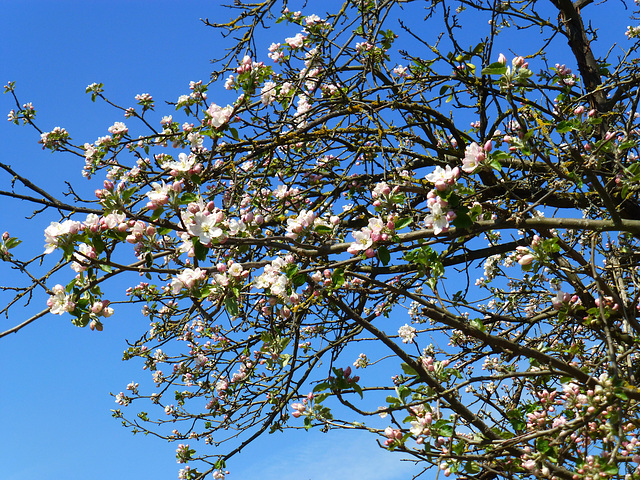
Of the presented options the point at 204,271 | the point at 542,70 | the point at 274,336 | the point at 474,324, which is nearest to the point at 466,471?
the point at 474,324

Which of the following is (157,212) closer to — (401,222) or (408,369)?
(401,222)

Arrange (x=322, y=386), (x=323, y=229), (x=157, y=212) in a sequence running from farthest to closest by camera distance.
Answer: (x=322, y=386) → (x=323, y=229) → (x=157, y=212)

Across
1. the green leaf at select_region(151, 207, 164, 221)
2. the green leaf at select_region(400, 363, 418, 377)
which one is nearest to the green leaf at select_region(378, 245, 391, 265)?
the green leaf at select_region(400, 363, 418, 377)

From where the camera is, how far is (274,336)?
3.05 meters

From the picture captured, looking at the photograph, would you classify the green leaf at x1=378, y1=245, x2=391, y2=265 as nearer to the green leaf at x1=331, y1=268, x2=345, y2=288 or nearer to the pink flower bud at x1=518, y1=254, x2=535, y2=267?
the green leaf at x1=331, y1=268, x2=345, y2=288

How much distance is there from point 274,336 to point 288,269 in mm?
517

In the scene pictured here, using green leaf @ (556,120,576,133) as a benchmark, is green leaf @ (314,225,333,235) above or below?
below

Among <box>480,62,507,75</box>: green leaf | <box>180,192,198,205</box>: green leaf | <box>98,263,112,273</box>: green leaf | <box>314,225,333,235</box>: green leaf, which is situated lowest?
<box>98,263,112,273</box>: green leaf

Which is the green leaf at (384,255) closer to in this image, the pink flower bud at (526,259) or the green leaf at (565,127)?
the pink flower bud at (526,259)

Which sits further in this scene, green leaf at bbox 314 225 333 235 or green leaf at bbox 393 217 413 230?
green leaf at bbox 314 225 333 235

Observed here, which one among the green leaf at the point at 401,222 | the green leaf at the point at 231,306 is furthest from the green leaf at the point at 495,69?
the green leaf at the point at 231,306

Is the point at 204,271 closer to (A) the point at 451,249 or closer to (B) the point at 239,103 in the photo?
(B) the point at 239,103

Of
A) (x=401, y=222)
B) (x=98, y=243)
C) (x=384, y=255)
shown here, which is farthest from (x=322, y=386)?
(x=98, y=243)

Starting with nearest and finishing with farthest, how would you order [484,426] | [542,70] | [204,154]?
[484,426], [204,154], [542,70]
